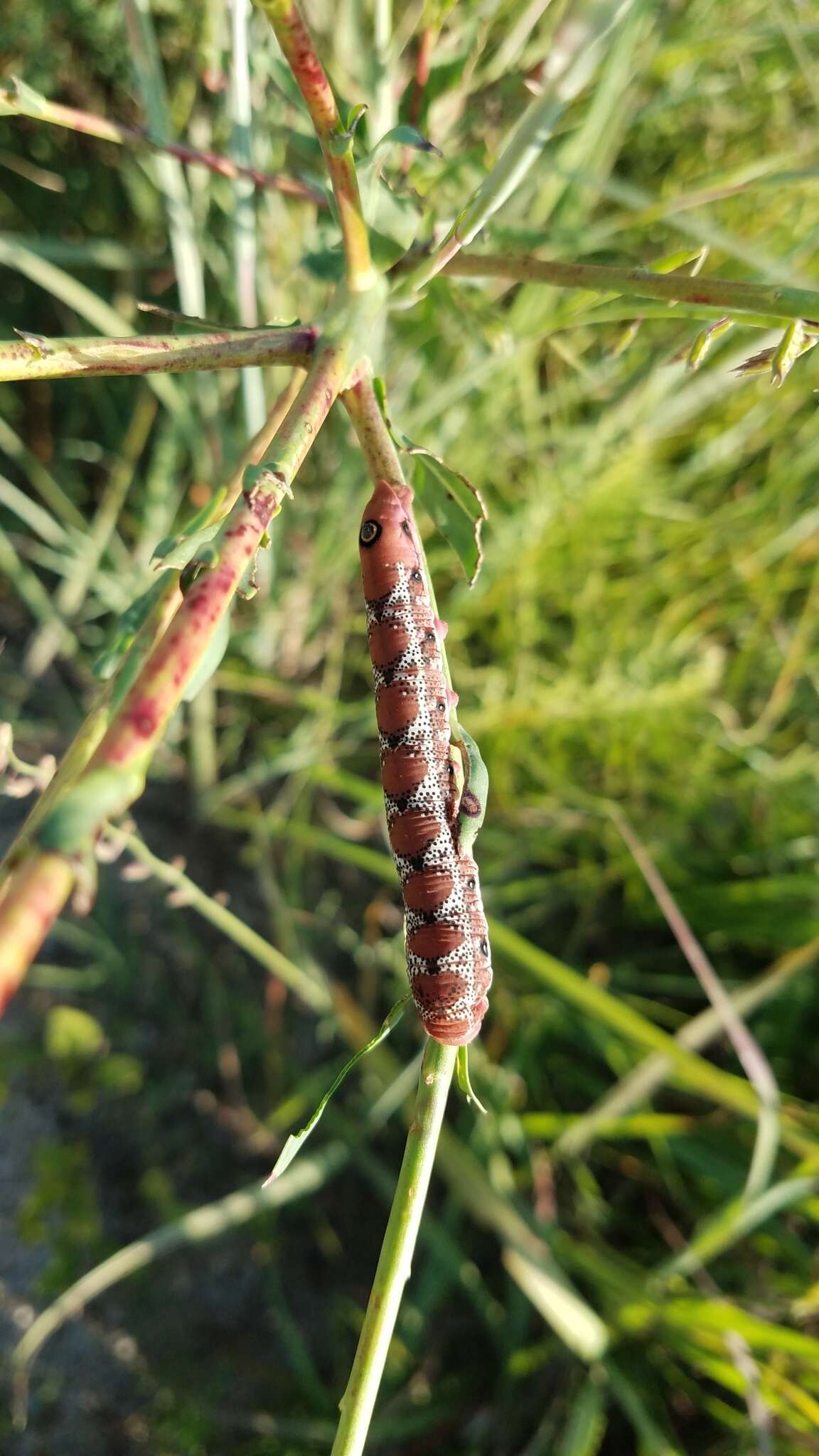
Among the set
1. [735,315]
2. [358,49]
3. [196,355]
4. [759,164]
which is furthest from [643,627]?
[196,355]

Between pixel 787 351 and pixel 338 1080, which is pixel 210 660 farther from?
pixel 787 351

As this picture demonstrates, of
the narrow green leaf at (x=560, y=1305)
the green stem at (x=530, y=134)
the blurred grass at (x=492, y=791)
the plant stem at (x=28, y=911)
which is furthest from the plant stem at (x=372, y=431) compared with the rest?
the narrow green leaf at (x=560, y=1305)

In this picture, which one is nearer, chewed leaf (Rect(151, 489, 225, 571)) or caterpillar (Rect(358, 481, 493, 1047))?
chewed leaf (Rect(151, 489, 225, 571))

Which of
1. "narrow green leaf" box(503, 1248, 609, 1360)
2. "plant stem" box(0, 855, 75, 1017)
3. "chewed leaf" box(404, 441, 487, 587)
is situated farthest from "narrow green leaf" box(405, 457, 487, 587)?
"narrow green leaf" box(503, 1248, 609, 1360)

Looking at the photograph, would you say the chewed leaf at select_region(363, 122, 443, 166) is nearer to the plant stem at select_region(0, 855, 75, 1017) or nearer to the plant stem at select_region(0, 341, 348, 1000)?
the plant stem at select_region(0, 341, 348, 1000)

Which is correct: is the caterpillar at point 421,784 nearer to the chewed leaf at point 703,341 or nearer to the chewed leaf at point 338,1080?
the chewed leaf at point 338,1080

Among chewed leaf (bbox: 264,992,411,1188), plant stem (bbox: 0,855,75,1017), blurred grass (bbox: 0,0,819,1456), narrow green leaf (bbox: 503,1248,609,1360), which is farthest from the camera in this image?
blurred grass (bbox: 0,0,819,1456)
